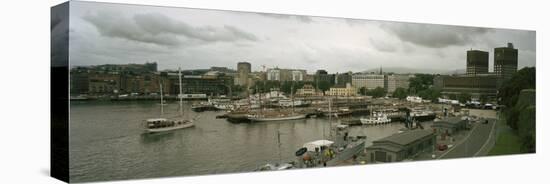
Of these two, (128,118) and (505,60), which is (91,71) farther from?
(505,60)

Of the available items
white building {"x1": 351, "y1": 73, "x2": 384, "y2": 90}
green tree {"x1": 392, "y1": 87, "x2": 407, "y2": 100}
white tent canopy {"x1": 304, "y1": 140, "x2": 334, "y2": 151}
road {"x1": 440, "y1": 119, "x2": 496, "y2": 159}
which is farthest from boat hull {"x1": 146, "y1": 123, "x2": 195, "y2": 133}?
road {"x1": 440, "y1": 119, "x2": 496, "y2": 159}

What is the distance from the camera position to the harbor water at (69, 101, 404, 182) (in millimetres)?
7652

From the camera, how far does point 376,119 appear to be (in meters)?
9.85

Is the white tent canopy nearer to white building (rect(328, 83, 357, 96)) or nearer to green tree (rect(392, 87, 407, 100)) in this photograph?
white building (rect(328, 83, 357, 96))

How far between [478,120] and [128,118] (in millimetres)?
6175

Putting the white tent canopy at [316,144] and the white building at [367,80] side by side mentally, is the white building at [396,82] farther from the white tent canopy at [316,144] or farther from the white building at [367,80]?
the white tent canopy at [316,144]

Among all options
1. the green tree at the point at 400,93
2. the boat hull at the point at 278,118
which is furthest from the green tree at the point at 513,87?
the boat hull at the point at 278,118

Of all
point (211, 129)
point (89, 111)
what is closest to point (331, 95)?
point (211, 129)

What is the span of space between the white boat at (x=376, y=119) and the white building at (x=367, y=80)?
0.46 meters

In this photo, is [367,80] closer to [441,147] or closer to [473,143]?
[441,147]

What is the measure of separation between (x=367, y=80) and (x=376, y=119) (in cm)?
65

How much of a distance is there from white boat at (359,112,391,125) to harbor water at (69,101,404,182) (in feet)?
2.28

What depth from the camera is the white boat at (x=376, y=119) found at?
384 inches

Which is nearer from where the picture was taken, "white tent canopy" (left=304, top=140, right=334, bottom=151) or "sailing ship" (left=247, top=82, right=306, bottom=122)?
"sailing ship" (left=247, top=82, right=306, bottom=122)
